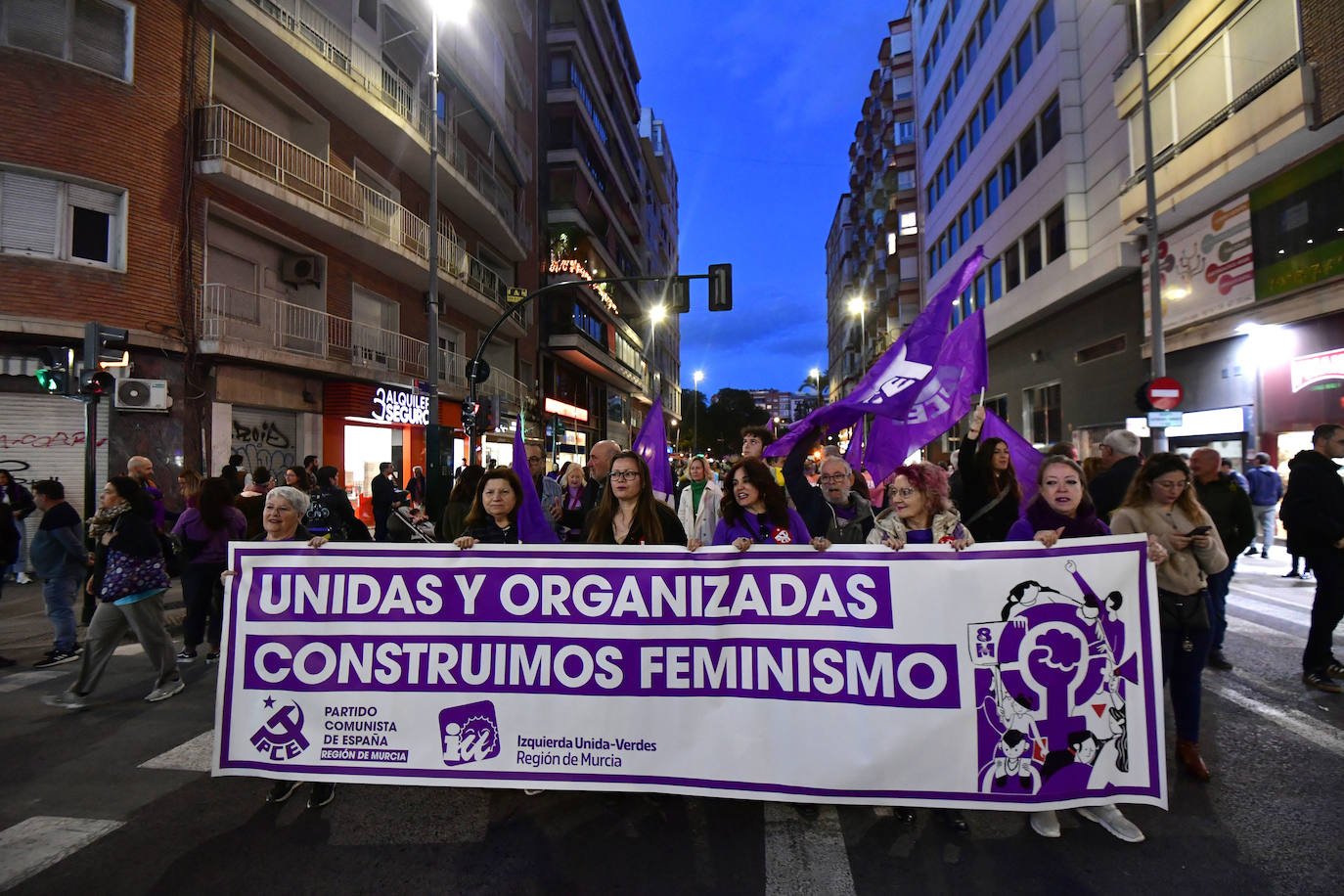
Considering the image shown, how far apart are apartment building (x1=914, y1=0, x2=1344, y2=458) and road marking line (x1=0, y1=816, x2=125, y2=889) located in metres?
16.0

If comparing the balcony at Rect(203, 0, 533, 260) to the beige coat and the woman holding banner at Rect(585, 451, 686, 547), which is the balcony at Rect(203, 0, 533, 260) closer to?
the woman holding banner at Rect(585, 451, 686, 547)

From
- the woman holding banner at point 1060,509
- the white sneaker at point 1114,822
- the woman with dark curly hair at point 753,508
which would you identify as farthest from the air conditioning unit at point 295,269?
the white sneaker at point 1114,822

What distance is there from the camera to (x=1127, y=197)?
648 inches

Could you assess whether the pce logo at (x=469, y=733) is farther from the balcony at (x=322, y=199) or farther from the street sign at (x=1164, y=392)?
the street sign at (x=1164, y=392)

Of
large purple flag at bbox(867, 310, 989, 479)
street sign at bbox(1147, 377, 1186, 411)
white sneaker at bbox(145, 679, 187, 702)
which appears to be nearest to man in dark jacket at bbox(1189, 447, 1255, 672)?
large purple flag at bbox(867, 310, 989, 479)

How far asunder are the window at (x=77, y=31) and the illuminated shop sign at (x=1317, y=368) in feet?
66.8

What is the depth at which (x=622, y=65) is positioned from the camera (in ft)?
154

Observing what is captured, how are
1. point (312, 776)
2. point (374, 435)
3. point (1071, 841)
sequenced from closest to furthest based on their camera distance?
point (1071, 841), point (312, 776), point (374, 435)

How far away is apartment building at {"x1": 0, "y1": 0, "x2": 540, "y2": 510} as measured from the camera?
10.8 metres

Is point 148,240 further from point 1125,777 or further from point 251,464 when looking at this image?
point 1125,777

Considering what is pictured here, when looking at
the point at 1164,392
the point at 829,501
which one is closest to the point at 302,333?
the point at 829,501

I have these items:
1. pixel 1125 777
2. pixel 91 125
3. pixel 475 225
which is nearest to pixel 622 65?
pixel 475 225

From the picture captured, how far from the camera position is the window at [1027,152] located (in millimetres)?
21219

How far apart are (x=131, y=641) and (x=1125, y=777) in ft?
26.8
